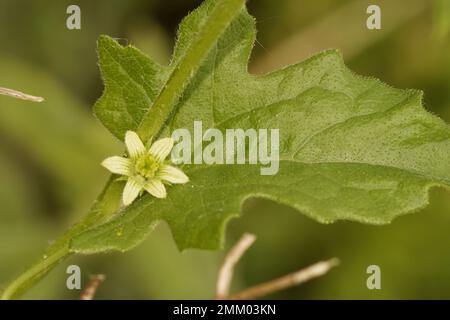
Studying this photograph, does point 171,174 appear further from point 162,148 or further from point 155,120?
point 155,120

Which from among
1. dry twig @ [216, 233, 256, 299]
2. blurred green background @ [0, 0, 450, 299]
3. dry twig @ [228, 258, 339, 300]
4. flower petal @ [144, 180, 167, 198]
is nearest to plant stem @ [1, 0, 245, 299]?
flower petal @ [144, 180, 167, 198]

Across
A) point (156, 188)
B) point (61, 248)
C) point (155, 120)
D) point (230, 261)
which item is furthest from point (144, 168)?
point (230, 261)

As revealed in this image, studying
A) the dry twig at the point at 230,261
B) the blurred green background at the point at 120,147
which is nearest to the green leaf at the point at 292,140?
the dry twig at the point at 230,261

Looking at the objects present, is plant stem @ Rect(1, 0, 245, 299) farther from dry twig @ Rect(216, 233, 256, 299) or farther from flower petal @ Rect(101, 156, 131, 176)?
dry twig @ Rect(216, 233, 256, 299)

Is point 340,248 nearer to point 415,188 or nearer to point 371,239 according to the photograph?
point 371,239

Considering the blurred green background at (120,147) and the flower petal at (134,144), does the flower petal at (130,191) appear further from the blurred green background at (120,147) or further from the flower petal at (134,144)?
the blurred green background at (120,147)

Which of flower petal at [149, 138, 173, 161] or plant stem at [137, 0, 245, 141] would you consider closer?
plant stem at [137, 0, 245, 141]

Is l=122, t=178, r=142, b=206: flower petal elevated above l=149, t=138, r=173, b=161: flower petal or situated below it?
below
